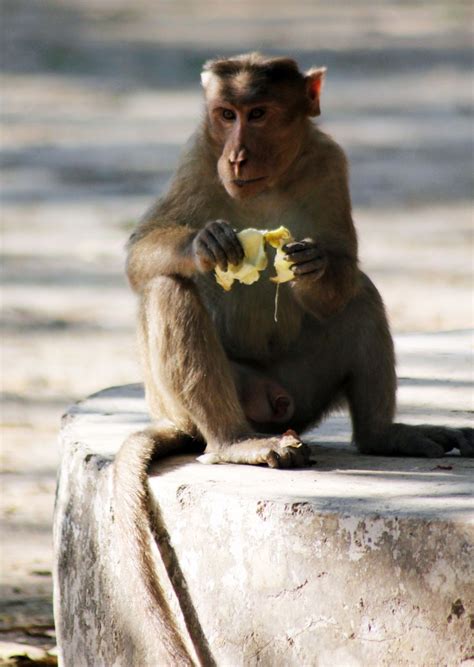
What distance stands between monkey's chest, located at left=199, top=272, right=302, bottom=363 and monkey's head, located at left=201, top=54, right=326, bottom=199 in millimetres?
457

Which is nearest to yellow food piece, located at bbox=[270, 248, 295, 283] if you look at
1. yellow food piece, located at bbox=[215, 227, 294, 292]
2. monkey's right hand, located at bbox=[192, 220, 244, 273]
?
yellow food piece, located at bbox=[215, 227, 294, 292]

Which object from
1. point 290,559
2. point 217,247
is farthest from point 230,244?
point 290,559

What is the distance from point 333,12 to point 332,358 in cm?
1441

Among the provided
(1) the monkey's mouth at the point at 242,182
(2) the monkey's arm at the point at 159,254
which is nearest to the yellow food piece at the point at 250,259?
(2) the monkey's arm at the point at 159,254

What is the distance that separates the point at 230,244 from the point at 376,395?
992 mm

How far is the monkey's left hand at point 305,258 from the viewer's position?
5.54 meters

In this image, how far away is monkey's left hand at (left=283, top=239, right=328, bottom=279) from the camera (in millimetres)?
5539

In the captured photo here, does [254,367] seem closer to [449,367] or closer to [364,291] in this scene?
[364,291]

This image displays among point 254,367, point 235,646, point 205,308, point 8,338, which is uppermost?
point 205,308

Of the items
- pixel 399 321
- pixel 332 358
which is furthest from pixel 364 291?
pixel 399 321

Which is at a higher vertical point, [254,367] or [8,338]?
[254,367]

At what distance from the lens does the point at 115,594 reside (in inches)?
207

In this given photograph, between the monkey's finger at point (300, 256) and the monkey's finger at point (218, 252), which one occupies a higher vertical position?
the monkey's finger at point (218, 252)

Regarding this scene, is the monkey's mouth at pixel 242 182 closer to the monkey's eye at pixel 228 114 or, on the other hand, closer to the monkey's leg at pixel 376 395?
the monkey's eye at pixel 228 114
